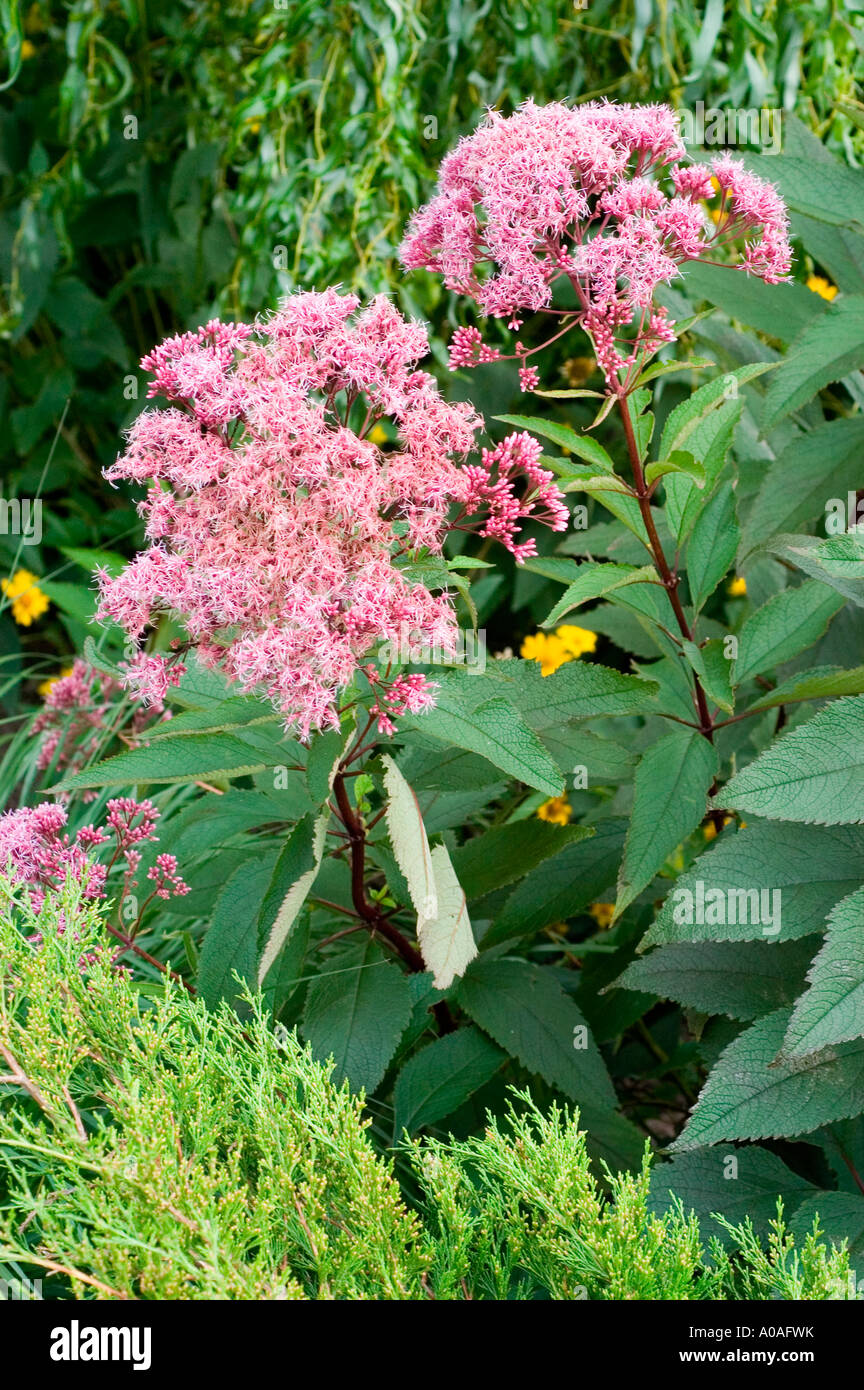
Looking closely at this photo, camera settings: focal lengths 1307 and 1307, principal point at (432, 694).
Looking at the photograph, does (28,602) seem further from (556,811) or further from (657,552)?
(657,552)

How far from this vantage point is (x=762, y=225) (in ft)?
3.71

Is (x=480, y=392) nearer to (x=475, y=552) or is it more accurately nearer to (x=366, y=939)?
(x=475, y=552)

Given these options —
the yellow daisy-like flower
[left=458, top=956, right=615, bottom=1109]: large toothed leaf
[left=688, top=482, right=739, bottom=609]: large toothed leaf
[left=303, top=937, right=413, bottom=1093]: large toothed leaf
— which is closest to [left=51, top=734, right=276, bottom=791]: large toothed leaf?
[left=303, top=937, right=413, bottom=1093]: large toothed leaf

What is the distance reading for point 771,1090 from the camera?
3.44 ft

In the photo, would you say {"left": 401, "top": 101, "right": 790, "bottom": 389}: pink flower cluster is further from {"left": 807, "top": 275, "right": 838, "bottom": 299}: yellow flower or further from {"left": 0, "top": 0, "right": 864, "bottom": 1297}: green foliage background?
{"left": 807, "top": 275, "right": 838, "bottom": 299}: yellow flower

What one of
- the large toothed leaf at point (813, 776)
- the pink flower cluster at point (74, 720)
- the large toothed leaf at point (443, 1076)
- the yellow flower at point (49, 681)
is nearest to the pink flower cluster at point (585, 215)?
the large toothed leaf at point (813, 776)

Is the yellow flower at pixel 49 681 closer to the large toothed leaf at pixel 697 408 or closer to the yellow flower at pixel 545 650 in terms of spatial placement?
the yellow flower at pixel 545 650

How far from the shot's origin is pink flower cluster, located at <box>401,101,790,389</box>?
40.3 inches

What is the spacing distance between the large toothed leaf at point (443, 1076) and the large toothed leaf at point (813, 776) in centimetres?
36

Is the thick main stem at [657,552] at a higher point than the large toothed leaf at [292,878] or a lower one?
higher

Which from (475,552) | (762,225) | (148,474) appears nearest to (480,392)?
(475,552)

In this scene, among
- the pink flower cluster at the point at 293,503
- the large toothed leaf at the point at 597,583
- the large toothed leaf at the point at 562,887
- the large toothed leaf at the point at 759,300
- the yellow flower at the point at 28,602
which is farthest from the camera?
the yellow flower at the point at 28,602

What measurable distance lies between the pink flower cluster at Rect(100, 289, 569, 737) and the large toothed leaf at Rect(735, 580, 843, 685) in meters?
0.34

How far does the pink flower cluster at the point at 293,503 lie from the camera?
36.7 inches
